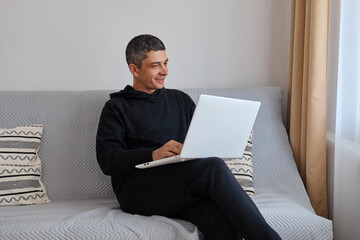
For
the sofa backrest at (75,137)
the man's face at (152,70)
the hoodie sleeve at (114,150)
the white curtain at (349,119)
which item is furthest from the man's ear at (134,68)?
the white curtain at (349,119)

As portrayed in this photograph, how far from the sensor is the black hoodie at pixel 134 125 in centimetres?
203

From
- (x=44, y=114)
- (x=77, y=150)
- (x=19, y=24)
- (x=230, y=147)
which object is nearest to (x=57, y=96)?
(x=44, y=114)

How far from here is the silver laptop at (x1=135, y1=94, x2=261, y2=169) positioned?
1.75 meters

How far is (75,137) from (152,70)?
1.76 ft

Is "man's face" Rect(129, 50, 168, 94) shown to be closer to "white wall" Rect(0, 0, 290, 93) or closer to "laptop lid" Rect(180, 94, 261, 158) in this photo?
"laptop lid" Rect(180, 94, 261, 158)

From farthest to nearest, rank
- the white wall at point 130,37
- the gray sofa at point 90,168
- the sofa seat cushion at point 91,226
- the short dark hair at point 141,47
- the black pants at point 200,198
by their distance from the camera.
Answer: the white wall at point 130,37
the short dark hair at point 141,47
the gray sofa at point 90,168
the sofa seat cushion at point 91,226
the black pants at point 200,198

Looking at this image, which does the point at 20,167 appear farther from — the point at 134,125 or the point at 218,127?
the point at 218,127

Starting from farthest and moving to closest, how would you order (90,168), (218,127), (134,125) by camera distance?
(90,168)
(134,125)
(218,127)

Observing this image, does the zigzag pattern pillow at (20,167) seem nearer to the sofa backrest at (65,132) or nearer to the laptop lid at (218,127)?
the sofa backrest at (65,132)

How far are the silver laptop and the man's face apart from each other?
46cm

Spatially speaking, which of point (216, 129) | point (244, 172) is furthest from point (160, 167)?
point (244, 172)

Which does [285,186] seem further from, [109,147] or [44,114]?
[44,114]

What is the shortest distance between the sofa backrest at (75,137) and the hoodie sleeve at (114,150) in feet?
1.09

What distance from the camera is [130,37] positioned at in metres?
2.80
